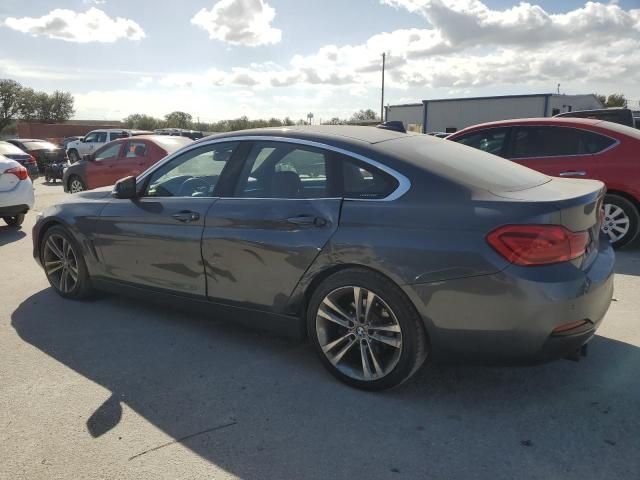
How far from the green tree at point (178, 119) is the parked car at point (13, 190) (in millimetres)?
60336

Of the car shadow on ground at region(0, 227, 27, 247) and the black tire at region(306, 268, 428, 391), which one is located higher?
Answer: the black tire at region(306, 268, 428, 391)

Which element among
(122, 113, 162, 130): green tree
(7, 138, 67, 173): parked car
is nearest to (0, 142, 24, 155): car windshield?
(7, 138, 67, 173): parked car

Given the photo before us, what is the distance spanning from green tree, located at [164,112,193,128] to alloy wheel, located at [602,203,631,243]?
64645 mm

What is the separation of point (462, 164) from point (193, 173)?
2034 millimetres

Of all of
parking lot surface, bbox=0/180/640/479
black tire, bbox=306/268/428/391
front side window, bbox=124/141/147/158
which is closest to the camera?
parking lot surface, bbox=0/180/640/479

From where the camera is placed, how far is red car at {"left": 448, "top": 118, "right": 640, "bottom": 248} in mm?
6266

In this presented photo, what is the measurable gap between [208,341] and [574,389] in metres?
2.50

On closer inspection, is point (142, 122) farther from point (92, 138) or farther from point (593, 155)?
point (593, 155)

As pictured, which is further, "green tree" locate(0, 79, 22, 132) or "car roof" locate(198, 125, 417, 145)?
"green tree" locate(0, 79, 22, 132)

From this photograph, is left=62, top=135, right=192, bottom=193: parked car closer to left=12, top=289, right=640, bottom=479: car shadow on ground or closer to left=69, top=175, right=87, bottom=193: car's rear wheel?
left=69, top=175, right=87, bottom=193: car's rear wheel

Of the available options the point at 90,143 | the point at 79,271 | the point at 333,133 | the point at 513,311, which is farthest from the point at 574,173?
the point at 90,143

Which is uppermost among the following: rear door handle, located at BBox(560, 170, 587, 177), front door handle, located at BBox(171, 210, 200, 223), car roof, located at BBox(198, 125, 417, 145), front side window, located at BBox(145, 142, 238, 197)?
car roof, located at BBox(198, 125, 417, 145)

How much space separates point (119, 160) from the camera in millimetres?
11219

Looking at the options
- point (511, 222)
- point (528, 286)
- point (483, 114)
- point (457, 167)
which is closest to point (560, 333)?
point (528, 286)
